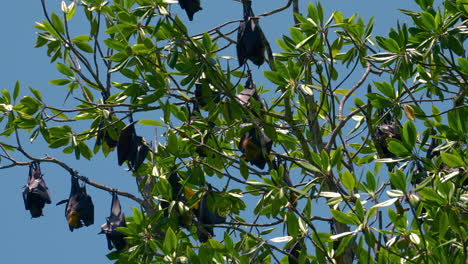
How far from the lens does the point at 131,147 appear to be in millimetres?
8156

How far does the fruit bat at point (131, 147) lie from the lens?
812cm

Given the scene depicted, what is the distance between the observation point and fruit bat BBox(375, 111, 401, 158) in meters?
7.82

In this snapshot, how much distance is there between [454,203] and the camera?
21.6 ft

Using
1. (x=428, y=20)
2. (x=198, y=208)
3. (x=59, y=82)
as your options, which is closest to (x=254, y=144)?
(x=198, y=208)

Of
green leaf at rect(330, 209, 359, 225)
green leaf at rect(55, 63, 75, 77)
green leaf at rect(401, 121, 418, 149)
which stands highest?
green leaf at rect(55, 63, 75, 77)

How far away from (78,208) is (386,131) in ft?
9.33

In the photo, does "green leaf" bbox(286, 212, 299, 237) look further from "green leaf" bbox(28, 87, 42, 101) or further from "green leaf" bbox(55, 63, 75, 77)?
"green leaf" bbox(55, 63, 75, 77)

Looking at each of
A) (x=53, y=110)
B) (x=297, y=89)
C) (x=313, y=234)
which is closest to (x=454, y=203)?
(x=313, y=234)

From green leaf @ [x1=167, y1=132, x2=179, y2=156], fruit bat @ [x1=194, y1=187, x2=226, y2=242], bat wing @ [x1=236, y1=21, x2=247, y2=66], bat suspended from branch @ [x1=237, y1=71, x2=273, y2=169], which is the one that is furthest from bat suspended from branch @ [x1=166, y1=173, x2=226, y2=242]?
bat wing @ [x1=236, y1=21, x2=247, y2=66]

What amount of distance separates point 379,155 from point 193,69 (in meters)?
1.63

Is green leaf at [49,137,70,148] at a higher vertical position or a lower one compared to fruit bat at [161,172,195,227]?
higher

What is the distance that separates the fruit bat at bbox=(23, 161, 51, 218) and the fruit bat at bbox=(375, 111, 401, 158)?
322 centimetres

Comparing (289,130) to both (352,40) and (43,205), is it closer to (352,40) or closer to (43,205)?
(352,40)

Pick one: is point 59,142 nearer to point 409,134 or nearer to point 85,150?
point 85,150
